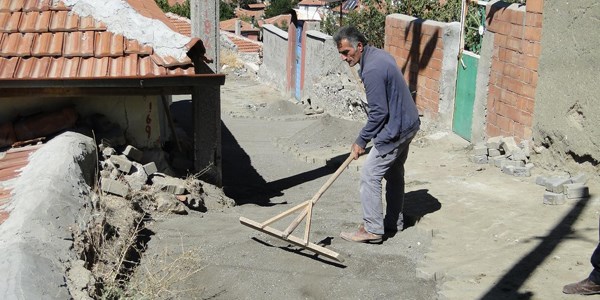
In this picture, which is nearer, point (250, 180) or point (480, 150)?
point (480, 150)

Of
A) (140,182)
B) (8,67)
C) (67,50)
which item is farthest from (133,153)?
(8,67)

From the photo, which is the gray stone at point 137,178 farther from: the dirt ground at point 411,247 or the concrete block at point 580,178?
the concrete block at point 580,178

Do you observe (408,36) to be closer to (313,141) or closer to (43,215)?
(313,141)

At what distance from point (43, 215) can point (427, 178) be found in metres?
5.78

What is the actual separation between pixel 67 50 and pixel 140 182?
1544 mm

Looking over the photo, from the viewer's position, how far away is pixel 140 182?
7.13m

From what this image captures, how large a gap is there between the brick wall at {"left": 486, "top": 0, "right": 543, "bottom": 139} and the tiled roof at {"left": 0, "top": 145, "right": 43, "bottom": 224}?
19.5 feet

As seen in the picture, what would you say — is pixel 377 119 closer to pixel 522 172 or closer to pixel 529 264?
pixel 529 264

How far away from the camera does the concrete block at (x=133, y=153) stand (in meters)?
7.54

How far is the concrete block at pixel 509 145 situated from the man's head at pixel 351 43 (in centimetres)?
412

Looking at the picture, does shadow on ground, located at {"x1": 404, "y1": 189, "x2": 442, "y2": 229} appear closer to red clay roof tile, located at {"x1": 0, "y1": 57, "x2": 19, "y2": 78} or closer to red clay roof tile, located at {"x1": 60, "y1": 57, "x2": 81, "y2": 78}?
red clay roof tile, located at {"x1": 60, "y1": 57, "x2": 81, "y2": 78}

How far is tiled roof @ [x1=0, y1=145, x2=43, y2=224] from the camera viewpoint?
5.09 m

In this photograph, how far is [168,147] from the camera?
907 centimetres

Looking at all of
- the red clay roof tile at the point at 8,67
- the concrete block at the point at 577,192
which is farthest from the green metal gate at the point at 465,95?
the red clay roof tile at the point at 8,67
